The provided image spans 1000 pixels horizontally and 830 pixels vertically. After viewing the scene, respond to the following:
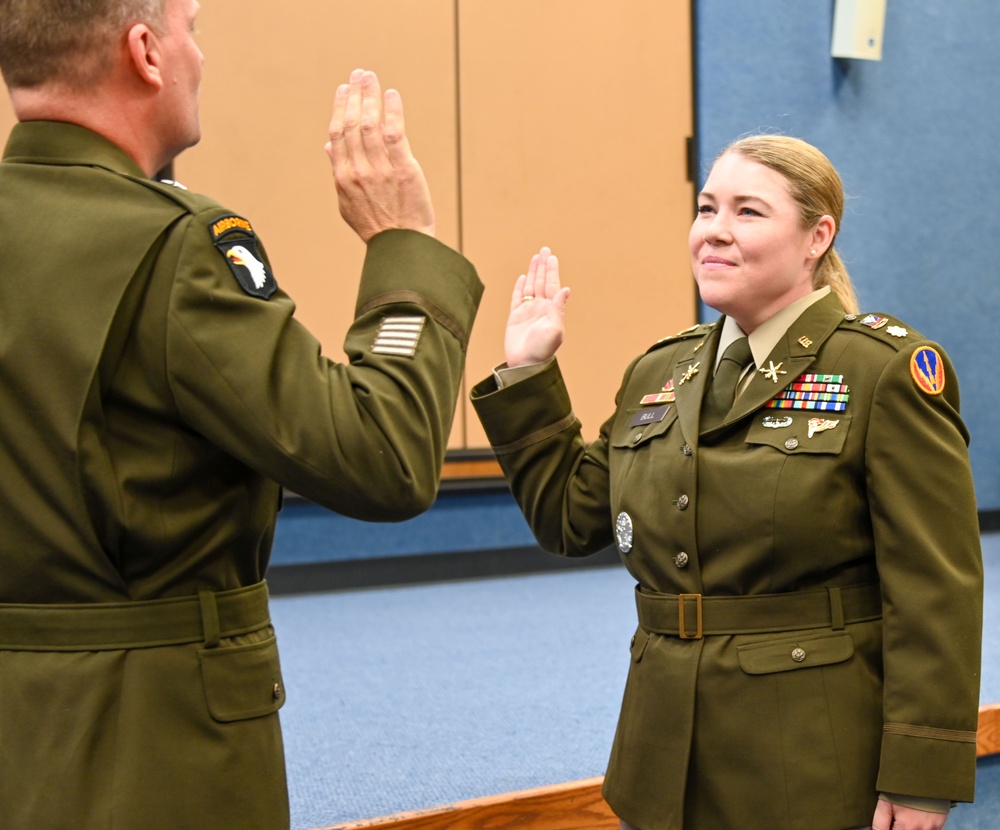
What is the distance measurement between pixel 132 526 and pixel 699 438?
33.5 inches

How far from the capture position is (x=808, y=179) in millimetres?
1653

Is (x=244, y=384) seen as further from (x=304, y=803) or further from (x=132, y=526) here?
(x=304, y=803)

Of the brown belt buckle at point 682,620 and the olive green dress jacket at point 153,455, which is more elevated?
the olive green dress jacket at point 153,455

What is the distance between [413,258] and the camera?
3.59 ft

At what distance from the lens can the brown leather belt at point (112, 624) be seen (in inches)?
40.5

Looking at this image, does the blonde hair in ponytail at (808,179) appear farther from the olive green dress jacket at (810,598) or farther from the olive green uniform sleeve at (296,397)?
the olive green uniform sleeve at (296,397)

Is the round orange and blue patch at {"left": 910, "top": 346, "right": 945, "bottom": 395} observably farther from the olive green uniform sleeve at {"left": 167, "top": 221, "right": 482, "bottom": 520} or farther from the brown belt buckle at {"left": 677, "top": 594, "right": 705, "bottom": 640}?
the olive green uniform sleeve at {"left": 167, "top": 221, "right": 482, "bottom": 520}

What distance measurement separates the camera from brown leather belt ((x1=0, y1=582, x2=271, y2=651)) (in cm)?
103

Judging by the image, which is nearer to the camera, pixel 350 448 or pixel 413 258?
pixel 350 448

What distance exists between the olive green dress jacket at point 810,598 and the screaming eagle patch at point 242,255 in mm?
737

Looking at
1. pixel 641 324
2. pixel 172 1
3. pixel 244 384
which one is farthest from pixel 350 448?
pixel 641 324

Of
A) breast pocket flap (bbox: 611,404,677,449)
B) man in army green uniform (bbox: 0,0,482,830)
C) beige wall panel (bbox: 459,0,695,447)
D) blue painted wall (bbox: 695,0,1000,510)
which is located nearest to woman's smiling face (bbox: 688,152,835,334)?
breast pocket flap (bbox: 611,404,677,449)

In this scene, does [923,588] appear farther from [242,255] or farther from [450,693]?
[450,693]

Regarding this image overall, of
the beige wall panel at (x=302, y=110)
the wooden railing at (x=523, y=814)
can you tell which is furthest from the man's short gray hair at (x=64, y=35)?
the beige wall panel at (x=302, y=110)
